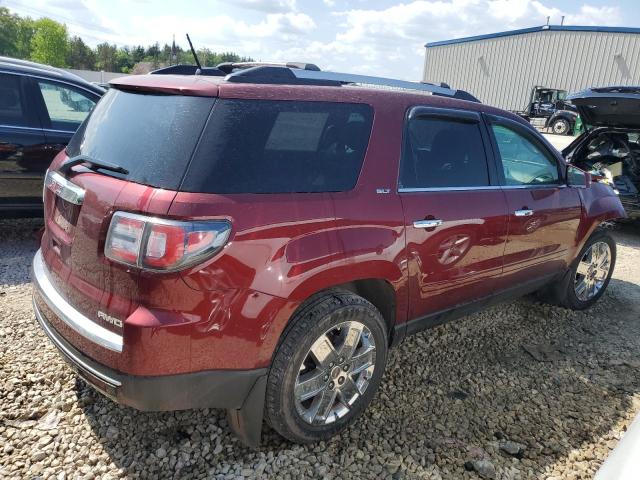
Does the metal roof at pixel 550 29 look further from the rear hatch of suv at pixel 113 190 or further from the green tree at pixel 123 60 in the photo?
the green tree at pixel 123 60

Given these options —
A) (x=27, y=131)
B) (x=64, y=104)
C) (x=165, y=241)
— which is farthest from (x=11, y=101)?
(x=165, y=241)

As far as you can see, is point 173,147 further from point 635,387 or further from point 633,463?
point 635,387

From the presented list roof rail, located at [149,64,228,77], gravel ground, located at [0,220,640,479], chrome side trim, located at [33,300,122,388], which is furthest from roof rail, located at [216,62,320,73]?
gravel ground, located at [0,220,640,479]

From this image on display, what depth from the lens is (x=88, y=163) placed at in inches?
91.0

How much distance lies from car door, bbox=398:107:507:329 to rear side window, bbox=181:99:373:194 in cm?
37

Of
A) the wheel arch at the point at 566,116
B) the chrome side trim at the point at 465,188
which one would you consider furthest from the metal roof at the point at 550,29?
the chrome side trim at the point at 465,188

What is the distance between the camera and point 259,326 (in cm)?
209

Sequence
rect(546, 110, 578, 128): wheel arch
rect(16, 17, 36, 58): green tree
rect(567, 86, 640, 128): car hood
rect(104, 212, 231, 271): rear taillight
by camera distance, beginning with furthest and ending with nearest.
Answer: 1. rect(16, 17, 36, 58): green tree
2. rect(546, 110, 578, 128): wheel arch
3. rect(567, 86, 640, 128): car hood
4. rect(104, 212, 231, 271): rear taillight

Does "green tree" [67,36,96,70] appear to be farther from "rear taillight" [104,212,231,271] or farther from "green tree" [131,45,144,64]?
"rear taillight" [104,212,231,271]

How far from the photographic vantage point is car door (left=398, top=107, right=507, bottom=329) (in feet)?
8.96

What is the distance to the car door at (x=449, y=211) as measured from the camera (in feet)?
8.96

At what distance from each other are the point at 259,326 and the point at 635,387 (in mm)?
2782

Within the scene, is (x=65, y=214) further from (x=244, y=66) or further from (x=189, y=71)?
(x=244, y=66)

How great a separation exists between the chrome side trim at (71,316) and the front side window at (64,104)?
3.06 metres
